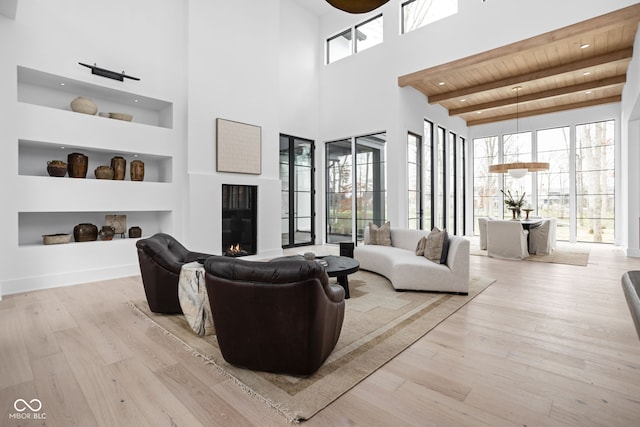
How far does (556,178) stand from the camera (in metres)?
9.07

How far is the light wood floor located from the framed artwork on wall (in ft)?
11.0

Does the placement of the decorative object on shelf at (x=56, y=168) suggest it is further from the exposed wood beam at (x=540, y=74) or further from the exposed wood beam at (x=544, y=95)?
the exposed wood beam at (x=544, y=95)

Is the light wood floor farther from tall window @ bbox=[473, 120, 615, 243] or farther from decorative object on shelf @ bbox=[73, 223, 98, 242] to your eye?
tall window @ bbox=[473, 120, 615, 243]

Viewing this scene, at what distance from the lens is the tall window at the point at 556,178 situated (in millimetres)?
8891

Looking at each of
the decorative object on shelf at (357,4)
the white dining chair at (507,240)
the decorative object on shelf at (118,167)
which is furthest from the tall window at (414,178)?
the decorative object on shelf at (118,167)

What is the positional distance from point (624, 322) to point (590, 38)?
460 cm

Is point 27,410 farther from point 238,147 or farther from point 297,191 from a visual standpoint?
point 297,191

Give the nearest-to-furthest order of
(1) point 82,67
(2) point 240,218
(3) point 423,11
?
1. (1) point 82,67
2. (2) point 240,218
3. (3) point 423,11

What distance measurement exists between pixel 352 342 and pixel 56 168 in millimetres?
4700

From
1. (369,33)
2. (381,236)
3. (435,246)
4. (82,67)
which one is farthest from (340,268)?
(369,33)

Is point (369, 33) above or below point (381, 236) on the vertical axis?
above

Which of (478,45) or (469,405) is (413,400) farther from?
(478,45)

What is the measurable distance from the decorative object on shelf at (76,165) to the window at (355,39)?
239 inches

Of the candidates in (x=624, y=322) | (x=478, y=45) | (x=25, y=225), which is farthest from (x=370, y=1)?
(x=25, y=225)
